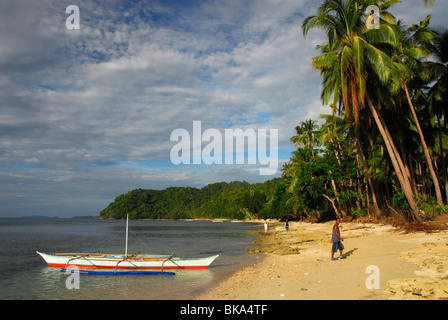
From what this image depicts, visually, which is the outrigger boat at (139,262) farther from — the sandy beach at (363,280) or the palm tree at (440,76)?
the palm tree at (440,76)

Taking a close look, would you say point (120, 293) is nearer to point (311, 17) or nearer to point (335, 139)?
point (311, 17)

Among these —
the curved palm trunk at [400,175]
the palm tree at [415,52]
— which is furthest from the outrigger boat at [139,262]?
the palm tree at [415,52]

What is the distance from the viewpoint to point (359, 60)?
18.4m

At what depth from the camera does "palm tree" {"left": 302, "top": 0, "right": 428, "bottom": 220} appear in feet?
61.3

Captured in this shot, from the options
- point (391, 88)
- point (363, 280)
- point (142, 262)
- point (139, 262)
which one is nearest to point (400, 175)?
point (391, 88)

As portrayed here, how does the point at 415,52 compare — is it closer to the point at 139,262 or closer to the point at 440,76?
the point at 440,76

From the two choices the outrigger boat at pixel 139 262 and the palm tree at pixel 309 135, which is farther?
the palm tree at pixel 309 135

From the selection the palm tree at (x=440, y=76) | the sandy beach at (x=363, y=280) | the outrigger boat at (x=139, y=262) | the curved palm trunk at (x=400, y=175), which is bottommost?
the outrigger boat at (x=139, y=262)

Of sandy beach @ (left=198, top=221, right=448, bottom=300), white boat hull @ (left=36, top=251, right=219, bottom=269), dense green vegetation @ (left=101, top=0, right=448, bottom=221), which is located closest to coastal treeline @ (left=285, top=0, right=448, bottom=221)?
dense green vegetation @ (left=101, top=0, right=448, bottom=221)

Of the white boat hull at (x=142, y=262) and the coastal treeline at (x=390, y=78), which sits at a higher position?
the coastal treeline at (x=390, y=78)

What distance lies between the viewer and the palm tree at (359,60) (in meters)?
18.7

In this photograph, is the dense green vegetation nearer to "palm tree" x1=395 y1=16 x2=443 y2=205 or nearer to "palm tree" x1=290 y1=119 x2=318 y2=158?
"palm tree" x1=395 y1=16 x2=443 y2=205
